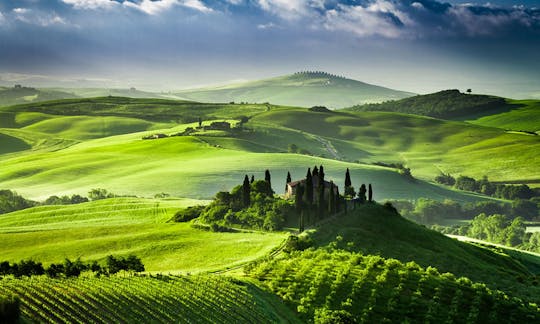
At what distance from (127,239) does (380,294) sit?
53.2 m

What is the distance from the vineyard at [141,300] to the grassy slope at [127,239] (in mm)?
16510

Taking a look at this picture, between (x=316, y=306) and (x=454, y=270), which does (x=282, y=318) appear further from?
(x=454, y=270)

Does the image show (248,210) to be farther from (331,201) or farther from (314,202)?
(331,201)

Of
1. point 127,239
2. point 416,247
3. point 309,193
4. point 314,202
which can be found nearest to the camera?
point 416,247

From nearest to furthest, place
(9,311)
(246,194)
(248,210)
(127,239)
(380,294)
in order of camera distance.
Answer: (9,311) → (380,294) → (127,239) → (248,210) → (246,194)

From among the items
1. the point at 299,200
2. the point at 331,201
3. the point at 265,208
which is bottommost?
the point at 265,208

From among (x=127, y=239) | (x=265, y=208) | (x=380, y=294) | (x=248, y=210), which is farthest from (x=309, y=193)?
(x=380, y=294)

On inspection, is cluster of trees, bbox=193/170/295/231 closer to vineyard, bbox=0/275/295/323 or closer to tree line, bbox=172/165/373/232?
tree line, bbox=172/165/373/232

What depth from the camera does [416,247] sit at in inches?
3915

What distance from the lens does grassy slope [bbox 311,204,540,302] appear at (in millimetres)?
91062

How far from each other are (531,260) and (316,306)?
Result: 303 ft

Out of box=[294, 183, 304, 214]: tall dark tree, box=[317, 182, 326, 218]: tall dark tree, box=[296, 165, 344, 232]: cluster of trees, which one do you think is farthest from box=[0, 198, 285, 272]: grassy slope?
box=[317, 182, 326, 218]: tall dark tree

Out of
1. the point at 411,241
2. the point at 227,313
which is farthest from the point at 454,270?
the point at 227,313

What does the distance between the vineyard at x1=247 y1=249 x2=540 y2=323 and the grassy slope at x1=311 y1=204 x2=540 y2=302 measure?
39.4 feet
